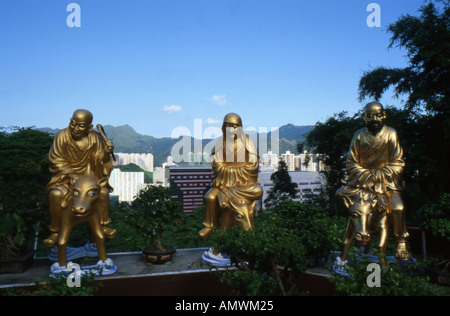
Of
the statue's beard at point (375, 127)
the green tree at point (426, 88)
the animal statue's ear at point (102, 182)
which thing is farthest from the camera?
the green tree at point (426, 88)

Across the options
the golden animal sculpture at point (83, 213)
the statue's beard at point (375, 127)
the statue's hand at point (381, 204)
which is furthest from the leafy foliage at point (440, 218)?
the golden animal sculpture at point (83, 213)

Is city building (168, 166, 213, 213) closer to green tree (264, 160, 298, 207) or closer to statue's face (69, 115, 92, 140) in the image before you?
green tree (264, 160, 298, 207)

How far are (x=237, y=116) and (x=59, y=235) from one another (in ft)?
12.3

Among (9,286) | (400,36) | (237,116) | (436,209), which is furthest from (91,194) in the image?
(400,36)

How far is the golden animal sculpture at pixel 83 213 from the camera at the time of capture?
226 inches

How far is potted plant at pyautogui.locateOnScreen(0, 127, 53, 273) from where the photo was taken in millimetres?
5926

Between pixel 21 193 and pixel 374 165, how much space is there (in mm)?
6794

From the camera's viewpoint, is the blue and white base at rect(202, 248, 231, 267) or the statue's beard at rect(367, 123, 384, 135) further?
the blue and white base at rect(202, 248, 231, 267)

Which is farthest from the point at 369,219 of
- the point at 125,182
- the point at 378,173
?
the point at 125,182

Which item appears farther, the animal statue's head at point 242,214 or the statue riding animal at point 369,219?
the animal statue's head at point 242,214

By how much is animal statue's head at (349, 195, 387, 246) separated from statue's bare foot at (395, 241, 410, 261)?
2.12 ft

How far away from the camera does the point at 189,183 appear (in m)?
18.1

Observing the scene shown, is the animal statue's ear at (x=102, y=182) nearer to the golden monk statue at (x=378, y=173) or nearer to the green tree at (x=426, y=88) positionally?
the golden monk statue at (x=378, y=173)

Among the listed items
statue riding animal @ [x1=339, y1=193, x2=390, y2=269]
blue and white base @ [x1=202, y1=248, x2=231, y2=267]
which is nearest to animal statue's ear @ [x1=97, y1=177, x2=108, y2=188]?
blue and white base @ [x1=202, y1=248, x2=231, y2=267]
